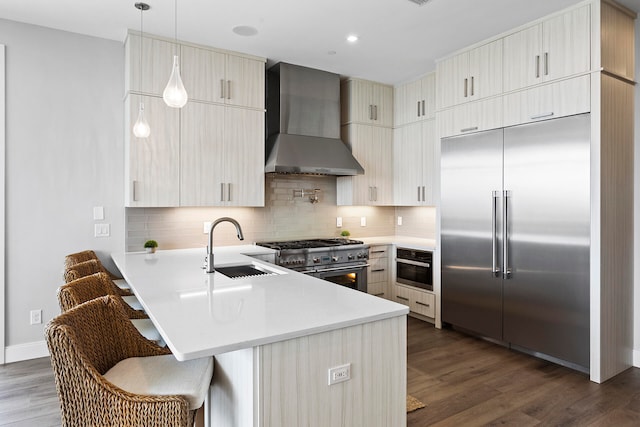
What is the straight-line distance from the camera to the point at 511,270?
348cm

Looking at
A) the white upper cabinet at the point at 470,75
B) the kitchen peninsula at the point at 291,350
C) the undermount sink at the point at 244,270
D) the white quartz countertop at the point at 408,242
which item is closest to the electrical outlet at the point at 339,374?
the kitchen peninsula at the point at 291,350

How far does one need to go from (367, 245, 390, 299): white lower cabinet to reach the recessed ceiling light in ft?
8.66

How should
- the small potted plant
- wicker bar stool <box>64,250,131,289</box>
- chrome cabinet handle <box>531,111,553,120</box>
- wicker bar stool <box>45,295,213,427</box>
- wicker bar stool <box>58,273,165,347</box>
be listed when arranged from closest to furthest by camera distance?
wicker bar stool <box>45,295,213,427</box>, wicker bar stool <box>58,273,165,347</box>, wicker bar stool <box>64,250,131,289</box>, chrome cabinet handle <box>531,111,553,120</box>, the small potted plant

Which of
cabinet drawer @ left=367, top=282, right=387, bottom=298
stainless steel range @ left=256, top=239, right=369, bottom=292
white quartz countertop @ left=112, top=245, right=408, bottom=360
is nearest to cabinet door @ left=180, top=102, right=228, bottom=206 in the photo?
stainless steel range @ left=256, top=239, right=369, bottom=292

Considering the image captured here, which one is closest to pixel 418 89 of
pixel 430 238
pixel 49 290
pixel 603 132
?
pixel 430 238

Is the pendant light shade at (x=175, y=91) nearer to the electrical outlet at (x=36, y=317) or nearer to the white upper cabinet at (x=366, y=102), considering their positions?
the electrical outlet at (x=36, y=317)

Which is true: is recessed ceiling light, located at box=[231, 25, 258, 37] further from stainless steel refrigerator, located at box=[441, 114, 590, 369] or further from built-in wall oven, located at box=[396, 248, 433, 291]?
built-in wall oven, located at box=[396, 248, 433, 291]

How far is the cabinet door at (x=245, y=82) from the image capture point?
4.02 metres

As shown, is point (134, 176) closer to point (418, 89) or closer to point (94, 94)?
point (94, 94)

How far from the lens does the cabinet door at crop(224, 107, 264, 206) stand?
4.04 meters

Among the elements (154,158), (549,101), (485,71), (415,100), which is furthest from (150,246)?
(549,101)

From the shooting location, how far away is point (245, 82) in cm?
411

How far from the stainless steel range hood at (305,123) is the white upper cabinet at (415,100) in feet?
2.94

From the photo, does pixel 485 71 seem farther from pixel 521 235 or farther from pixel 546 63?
pixel 521 235
